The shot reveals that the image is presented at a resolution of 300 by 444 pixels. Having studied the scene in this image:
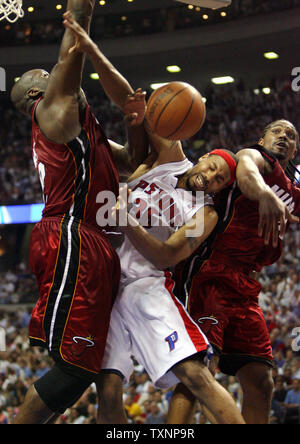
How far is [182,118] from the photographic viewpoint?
11.1ft

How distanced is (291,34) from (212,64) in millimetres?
2277

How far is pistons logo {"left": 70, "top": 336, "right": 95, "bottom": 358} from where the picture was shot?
3.13 m

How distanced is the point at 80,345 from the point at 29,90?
1.51 meters

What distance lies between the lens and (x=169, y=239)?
336 cm

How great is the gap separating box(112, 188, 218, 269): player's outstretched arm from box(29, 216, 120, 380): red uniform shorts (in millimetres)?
187

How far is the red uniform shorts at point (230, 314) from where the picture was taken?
362 centimetres

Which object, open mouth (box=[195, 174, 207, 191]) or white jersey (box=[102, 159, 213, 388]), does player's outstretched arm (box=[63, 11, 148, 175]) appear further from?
open mouth (box=[195, 174, 207, 191])

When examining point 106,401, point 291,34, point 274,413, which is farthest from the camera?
point 291,34

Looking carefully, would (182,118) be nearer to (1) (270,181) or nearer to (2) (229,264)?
(1) (270,181)

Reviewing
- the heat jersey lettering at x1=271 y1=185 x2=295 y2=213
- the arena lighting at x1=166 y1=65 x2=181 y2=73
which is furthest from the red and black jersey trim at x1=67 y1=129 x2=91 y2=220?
the arena lighting at x1=166 y1=65 x2=181 y2=73

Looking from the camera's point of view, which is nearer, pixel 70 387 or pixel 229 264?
pixel 70 387

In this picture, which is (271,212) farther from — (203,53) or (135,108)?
(203,53)

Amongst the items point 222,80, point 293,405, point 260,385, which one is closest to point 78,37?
point 260,385
